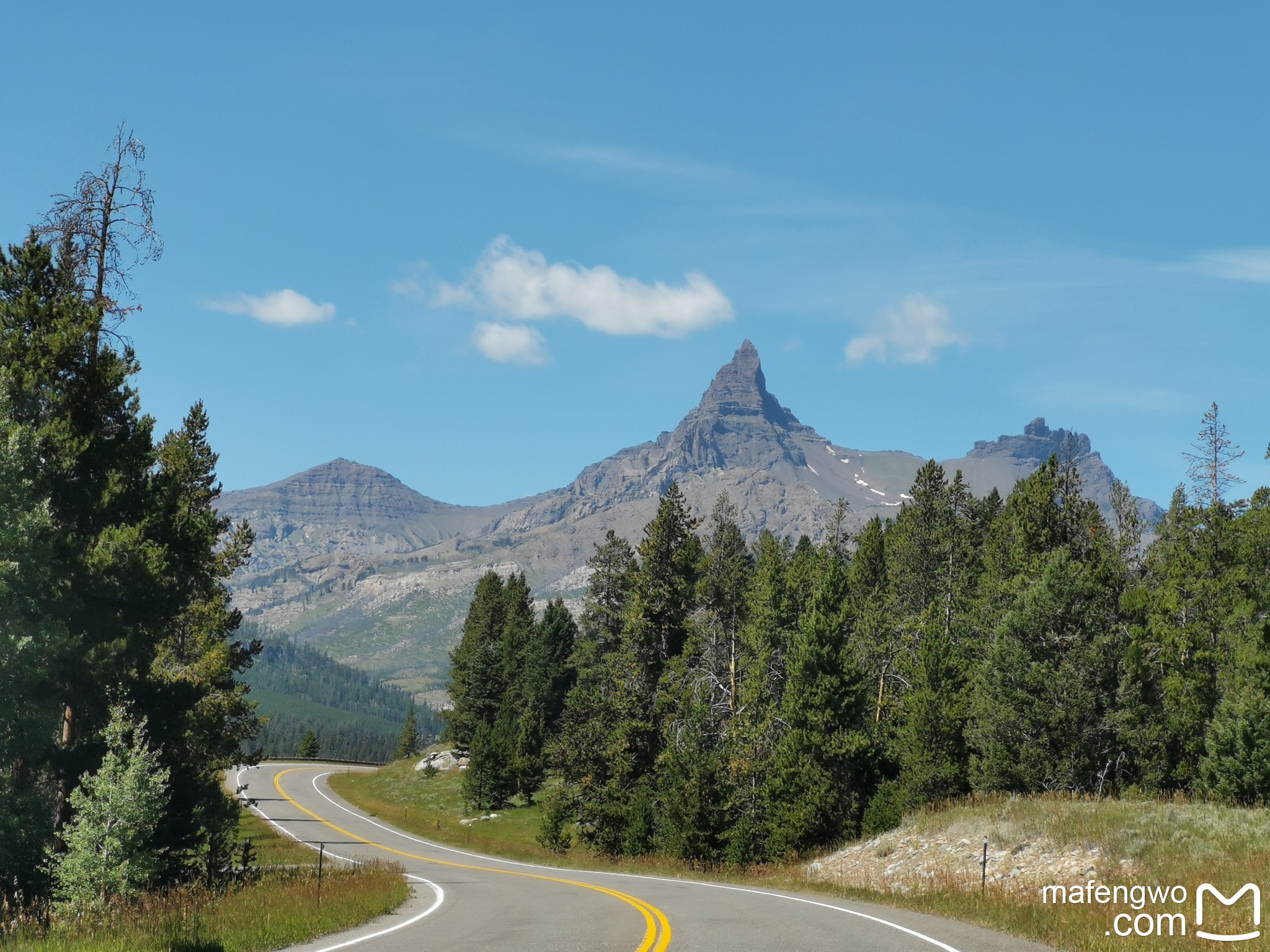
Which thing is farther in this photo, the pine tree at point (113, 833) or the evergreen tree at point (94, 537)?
the evergreen tree at point (94, 537)

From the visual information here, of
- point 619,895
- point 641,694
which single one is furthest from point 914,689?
point 619,895

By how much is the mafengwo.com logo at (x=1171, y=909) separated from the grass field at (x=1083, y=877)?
0.09 meters

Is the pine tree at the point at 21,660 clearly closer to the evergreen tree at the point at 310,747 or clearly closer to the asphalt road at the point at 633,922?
the asphalt road at the point at 633,922

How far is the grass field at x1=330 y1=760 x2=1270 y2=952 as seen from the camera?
59.2 feet

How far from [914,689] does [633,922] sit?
3420cm

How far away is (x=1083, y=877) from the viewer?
27.6 metres

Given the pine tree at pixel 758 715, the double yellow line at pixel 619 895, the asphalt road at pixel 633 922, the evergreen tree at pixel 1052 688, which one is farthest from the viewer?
the pine tree at pixel 758 715

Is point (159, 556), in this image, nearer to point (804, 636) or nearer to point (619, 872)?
point (619, 872)

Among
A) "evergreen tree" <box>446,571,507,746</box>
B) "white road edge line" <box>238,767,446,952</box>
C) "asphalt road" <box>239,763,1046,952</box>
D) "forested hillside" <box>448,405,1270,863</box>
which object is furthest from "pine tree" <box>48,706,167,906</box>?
"evergreen tree" <box>446,571,507,746</box>

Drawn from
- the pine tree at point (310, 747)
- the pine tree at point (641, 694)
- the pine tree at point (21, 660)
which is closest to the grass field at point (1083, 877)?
the pine tree at point (641, 694)

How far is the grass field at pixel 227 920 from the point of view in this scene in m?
14.5

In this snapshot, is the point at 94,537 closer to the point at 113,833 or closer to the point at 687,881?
the point at 113,833

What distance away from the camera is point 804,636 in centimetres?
4572

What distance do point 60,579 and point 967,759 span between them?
39.9 meters
